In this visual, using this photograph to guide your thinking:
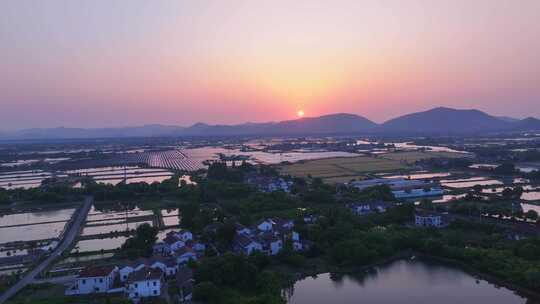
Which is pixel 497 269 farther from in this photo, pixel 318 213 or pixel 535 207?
pixel 535 207

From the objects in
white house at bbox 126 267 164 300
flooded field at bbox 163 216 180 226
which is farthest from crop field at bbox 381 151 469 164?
white house at bbox 126 267 164 300

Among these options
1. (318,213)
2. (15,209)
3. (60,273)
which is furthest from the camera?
(15,209)

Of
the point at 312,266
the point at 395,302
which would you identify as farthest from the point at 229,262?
the point at 395,302

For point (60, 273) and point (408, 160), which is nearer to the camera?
point (60, 273)

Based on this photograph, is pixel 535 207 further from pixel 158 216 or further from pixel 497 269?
pixel 158 216

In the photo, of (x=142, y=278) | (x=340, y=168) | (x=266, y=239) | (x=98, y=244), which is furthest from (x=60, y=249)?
(x=340, y=168)

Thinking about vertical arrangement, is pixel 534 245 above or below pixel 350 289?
above

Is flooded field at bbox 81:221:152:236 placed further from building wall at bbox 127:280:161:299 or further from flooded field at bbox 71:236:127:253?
building wall at bbox 127:280:161:299

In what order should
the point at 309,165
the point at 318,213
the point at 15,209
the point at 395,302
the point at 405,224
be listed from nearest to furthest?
the point at 395,302, the point at 405,224, the point at 318,213, the point at 15,209, the point at 309,165
